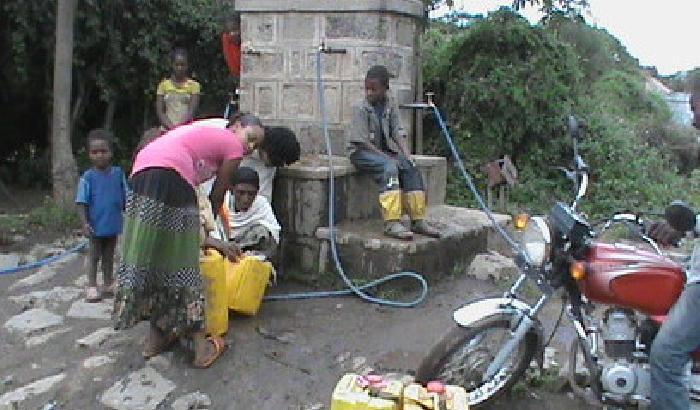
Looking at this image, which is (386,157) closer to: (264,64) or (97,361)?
(264,64)

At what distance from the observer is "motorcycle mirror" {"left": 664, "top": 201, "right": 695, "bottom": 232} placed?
3.42 metres

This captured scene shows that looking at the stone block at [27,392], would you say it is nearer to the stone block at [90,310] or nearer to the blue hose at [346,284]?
the stone block at [90,310]

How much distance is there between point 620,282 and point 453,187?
21.4 feet

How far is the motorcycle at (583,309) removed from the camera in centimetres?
352

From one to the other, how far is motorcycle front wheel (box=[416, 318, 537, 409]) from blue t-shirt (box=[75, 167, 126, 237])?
2444mm

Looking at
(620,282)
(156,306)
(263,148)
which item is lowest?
(156,306)

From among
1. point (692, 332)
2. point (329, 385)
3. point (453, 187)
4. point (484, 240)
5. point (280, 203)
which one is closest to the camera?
point (692, 332)

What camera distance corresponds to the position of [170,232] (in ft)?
13.6

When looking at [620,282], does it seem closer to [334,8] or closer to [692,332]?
[692,332]

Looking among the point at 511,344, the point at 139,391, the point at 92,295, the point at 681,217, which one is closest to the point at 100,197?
the point at 92,295

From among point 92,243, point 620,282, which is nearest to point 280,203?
point 92,243

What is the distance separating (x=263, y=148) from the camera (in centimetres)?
548

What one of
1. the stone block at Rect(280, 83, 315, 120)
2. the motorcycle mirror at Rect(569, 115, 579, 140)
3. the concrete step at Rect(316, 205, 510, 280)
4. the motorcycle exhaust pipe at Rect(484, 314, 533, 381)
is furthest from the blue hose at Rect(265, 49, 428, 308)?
the motorcycle mirror at Rect(569, 115, 579, 140)

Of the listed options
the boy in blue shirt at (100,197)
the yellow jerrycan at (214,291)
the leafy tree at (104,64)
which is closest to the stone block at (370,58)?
the boy in blue shirt at (100,197)
